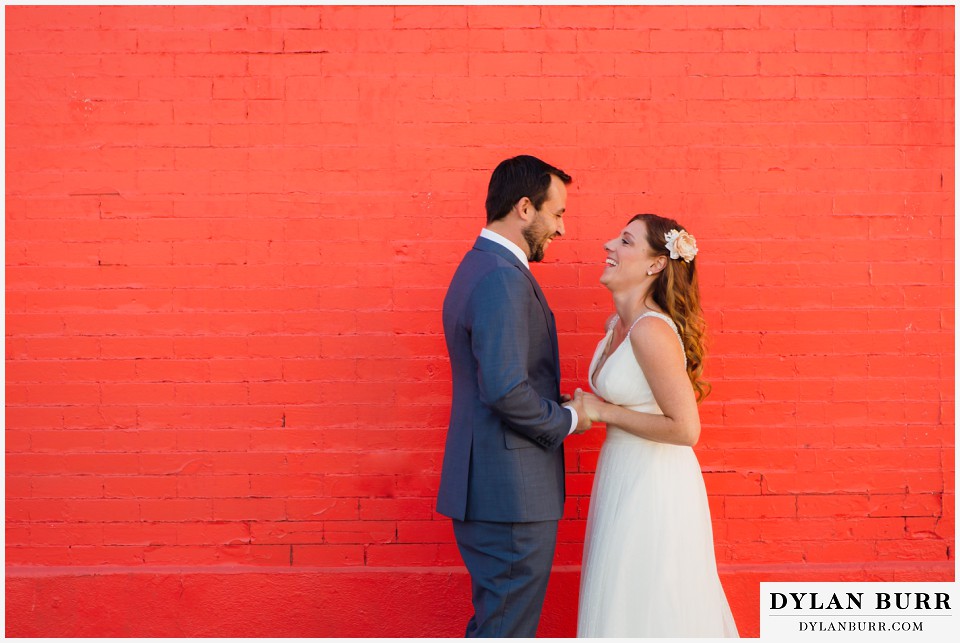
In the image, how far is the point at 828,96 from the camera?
4.21 meters

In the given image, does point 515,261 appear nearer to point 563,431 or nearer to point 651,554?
point 563,431

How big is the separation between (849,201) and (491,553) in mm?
2460

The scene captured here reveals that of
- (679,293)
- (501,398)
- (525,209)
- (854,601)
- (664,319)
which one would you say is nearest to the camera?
(501,398)

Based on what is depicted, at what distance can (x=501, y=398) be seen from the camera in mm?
3068

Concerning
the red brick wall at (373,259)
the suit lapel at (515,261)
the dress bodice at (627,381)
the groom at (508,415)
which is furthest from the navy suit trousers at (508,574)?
the red brick wall at (373,259)

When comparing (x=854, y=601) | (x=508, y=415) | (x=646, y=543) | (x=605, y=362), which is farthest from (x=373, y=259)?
(x=854, y=601)

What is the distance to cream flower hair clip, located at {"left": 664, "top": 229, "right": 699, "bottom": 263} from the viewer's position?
3.52m

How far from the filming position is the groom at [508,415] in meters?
3.12

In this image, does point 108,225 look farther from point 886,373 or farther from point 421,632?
point 886,373

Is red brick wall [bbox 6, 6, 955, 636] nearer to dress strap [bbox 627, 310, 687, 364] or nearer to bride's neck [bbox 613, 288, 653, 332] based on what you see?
bride's neck [bbox 613, 288, 653, 332]

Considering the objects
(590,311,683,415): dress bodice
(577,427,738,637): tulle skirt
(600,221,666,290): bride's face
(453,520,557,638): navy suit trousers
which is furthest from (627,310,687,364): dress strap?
(453,520,557,638): navy suit trousers

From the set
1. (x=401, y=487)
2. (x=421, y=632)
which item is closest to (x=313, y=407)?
(x=401, y=487)

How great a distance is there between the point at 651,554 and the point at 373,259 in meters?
1.85

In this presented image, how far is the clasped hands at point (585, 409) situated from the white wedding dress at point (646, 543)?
89mm
